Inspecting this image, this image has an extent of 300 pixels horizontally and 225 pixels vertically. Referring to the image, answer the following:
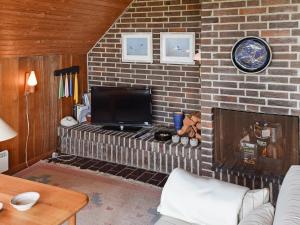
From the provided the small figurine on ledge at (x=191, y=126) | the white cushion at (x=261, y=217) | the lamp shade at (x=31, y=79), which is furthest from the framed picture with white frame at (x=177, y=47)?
the white cushion at (x=261, y=217)

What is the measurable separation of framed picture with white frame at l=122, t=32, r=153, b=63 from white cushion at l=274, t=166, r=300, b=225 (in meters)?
2.90

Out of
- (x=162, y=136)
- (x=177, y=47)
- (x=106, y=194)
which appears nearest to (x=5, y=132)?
(x=106, y=194)

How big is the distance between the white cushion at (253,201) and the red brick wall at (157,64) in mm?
2399

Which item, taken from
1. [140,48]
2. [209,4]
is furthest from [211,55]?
[140,48]

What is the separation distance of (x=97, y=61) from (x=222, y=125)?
2228mm

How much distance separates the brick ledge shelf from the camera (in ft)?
12.8

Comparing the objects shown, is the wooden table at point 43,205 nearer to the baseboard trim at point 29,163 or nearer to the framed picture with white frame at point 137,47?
the baseboard trim at point 29,163

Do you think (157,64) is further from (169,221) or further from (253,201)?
(253,201)

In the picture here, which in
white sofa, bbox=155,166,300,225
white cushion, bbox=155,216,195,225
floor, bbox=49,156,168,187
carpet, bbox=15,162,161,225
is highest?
white sofa, bbox=155,166,300,225

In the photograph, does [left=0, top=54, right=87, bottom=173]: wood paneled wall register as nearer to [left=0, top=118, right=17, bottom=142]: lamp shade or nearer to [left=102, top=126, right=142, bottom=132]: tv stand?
[left=102, top=126, right=142, bottom=132]: tv stand

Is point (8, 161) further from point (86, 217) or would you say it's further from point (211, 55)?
point (211, 55)

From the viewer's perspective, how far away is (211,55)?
340 cm

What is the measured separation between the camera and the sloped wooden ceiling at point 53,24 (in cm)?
327

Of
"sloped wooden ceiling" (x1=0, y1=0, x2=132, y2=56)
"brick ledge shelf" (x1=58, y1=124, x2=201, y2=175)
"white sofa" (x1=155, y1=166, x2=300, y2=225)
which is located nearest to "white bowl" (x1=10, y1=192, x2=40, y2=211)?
"white sofa" (x1=155, y1=166, x2=300, y2=225)
